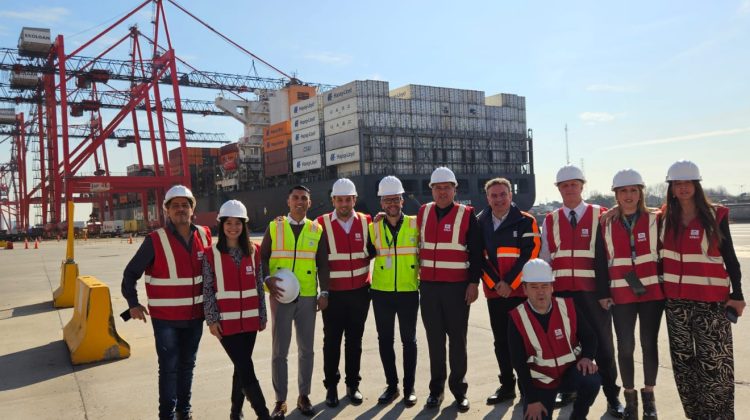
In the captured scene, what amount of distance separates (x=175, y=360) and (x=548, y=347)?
2767 mm

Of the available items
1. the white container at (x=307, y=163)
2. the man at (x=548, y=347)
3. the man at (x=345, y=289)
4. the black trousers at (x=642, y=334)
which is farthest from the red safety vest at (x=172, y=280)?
the white container at (x=307, y=163)

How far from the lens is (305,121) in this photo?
51688 millimetres

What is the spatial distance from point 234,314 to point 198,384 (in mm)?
1816

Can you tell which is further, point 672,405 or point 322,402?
point 322,402

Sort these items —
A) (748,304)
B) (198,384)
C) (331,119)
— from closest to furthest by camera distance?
(198,384) < (748,304) < (331,119)

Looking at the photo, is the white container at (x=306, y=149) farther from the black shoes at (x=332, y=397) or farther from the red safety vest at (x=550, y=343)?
the red safety vest at (x=550, y=343)

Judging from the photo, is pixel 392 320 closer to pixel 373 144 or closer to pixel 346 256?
pixel 346 256

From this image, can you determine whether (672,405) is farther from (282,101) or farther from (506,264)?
(282,101)

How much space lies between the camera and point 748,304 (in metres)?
8.01

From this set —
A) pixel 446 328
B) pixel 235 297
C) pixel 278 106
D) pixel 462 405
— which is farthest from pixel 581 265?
pixel 278 106

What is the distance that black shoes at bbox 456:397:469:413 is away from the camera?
4.53m

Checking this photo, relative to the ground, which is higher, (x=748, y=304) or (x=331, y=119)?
(x=331, y=119)

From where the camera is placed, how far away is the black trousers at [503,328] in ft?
15.6

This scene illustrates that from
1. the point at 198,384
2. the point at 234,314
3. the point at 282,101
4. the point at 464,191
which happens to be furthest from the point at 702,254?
the point at 282,101
